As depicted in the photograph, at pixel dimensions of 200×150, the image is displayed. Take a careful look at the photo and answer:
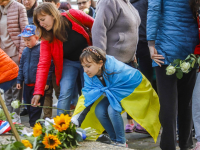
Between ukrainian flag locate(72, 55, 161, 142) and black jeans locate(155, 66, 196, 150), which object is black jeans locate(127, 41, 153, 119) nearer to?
ukrainian flag locate(72, 55, 161, 142)

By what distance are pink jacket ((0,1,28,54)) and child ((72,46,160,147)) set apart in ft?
7.33

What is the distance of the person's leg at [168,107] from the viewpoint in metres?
2.94

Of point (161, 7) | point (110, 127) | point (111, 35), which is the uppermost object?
point (161, 7)

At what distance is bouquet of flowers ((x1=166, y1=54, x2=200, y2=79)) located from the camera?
2.68 meters

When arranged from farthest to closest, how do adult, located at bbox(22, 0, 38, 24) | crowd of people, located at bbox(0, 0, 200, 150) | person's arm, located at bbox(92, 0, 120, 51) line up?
adult, located at bbox(22, 0, 38, 24) < person's arm, located at bbox(92, 0, 120, 51) < crowd of people, located at bbox(0, 0, 200, 150)

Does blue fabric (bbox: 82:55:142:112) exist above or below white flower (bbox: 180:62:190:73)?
below

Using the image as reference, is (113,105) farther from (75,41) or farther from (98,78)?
(75,41)

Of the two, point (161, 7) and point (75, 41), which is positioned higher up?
point (161, 7)

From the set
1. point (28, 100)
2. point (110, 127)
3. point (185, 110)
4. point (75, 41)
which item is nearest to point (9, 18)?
point (28, 100)

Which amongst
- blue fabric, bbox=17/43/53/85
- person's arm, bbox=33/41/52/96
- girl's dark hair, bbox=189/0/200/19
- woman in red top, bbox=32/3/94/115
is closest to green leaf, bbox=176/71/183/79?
girl's dark hair, bbox=189/0/200/19

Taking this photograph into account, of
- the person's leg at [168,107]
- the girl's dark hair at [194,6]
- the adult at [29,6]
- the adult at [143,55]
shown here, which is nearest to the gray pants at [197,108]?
the person's leg at [168,107]

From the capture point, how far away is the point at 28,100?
15.0 ft

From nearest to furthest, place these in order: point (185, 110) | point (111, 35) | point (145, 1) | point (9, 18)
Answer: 1. point (185, 110)
2. point (111, 35)
3. point (145, 1)
4. point (9, 18)

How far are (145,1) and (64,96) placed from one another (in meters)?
1.57
